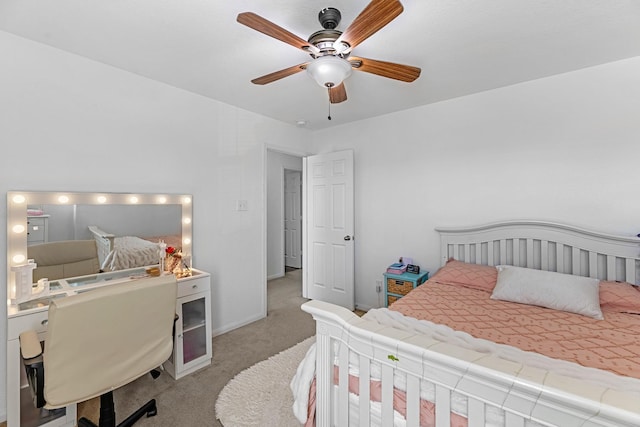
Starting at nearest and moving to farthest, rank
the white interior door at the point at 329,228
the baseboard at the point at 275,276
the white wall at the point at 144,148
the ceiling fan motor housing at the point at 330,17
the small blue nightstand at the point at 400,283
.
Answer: the ceiling fan motor housing at the point at 330,17
the white wall at the point at 144,148
the small blue nightstand at the point at 400,283
the white interior door at the point at 329,228
the baseboard at the point at 275,276

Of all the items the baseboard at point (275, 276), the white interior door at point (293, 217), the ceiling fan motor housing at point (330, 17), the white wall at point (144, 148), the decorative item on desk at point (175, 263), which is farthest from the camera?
the white interior door at point (293, 217)

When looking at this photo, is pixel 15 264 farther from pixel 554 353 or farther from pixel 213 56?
pixel 554 353

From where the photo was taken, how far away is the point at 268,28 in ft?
4.62

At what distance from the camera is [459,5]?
1.60 metres

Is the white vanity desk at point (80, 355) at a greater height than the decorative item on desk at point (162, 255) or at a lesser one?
Result: lesser

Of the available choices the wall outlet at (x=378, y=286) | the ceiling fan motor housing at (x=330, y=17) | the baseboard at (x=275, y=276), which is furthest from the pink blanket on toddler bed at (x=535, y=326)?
the baseboard at (x=275, y=276)

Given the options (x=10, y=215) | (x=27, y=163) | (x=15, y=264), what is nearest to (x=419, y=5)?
(x=27, y=163)

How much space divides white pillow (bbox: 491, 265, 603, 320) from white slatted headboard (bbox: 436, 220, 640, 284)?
12.4 inches

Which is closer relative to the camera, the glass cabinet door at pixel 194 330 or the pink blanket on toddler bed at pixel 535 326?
the pink blanket on toddler bed at pixel 535 326

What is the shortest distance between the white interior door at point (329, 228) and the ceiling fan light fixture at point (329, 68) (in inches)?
78.8

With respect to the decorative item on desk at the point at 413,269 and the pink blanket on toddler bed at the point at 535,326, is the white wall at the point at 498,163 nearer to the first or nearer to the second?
the decorative item on desk at the point at 413,269

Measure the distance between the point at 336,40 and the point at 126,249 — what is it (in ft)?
7.70

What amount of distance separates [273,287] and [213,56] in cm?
361

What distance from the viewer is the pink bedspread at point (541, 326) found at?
1.39 meters
